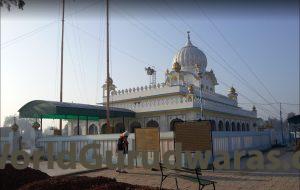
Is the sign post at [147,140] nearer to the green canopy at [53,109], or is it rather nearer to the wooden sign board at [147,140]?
the wooden sign board at [147,140]

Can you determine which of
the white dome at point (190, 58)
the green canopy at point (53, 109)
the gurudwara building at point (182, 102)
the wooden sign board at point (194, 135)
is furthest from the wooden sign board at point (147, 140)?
the white dome at point (190, 58)

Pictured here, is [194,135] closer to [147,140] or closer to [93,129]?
[147,140]

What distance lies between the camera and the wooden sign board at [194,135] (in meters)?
12.6

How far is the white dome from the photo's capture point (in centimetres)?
4755

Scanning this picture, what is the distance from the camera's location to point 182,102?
109ft

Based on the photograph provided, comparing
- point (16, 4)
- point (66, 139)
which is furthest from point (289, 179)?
point (66, 139)

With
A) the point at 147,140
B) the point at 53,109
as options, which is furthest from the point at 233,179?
the point at 53,109

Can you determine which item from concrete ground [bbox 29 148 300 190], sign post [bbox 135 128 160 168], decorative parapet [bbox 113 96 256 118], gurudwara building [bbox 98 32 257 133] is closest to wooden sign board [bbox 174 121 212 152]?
concrete ground [bbox 29 148 300 190]

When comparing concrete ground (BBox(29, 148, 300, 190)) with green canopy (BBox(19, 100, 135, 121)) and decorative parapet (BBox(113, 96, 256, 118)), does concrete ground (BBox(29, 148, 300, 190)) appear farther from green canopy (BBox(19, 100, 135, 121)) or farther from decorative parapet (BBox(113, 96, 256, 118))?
decorative parapet (BBox(113, 96, 256, 118))

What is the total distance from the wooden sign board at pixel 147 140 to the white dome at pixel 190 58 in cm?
3229

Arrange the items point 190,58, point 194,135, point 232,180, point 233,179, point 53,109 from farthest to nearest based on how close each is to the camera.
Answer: point 190,58
point 53,109
point 194,135
point 233,179
point 232,180

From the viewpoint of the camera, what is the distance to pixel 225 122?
39.9 metres

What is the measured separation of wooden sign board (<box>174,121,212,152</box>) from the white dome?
112 ft

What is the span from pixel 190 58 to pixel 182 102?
15.9m
